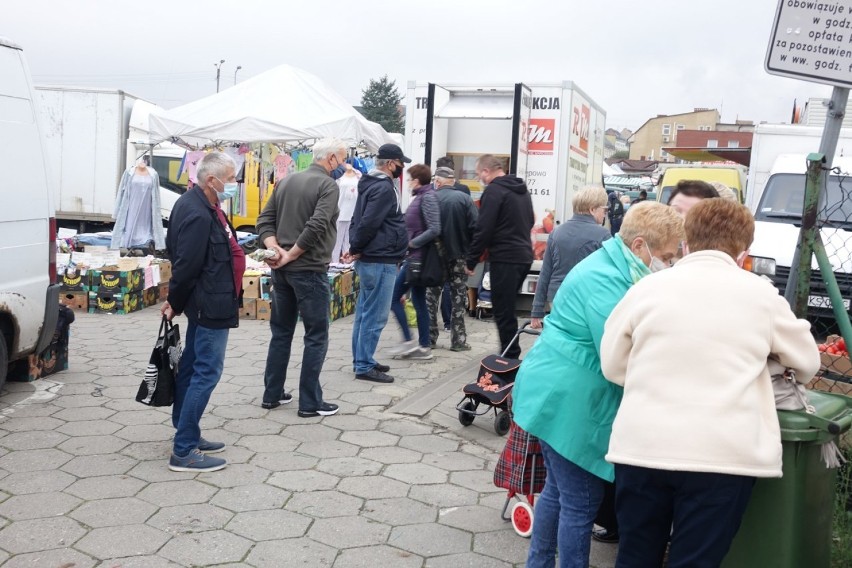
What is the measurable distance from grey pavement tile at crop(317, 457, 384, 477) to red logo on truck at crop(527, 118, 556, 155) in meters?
6.30

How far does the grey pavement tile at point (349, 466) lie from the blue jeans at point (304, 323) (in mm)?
915

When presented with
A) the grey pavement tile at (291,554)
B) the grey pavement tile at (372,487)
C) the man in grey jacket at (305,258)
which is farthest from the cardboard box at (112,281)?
the grey pavement tile at (291,554)

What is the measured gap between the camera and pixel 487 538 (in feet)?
13.1

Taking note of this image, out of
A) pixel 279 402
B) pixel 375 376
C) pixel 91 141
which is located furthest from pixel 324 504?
pixel 91 141

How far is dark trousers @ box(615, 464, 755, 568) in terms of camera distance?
2.41m

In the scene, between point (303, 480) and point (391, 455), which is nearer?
point (303, 480)

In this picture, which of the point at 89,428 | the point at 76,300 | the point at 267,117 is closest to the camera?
the point at 89,428

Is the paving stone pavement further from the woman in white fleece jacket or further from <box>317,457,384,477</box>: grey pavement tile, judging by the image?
the woman in white fleece jacket

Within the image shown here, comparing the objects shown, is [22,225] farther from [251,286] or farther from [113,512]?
[251,286]

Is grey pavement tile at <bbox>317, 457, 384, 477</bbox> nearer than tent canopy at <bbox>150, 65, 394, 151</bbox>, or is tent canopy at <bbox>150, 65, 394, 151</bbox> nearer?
grey pavement tile at <bbox>317, 457, 384, 477</bbox>

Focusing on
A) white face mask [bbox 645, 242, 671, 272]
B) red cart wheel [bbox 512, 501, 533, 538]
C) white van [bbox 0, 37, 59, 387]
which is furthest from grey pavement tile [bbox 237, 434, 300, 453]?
white face mask [bbox 645, 242, 671, 272]

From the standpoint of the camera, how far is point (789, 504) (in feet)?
8.89

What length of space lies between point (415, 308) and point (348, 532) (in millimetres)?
4053

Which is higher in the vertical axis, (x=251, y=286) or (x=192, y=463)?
(x=251, y=286)
